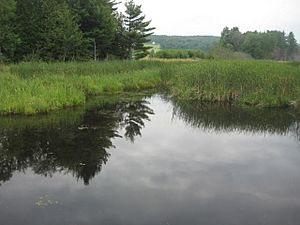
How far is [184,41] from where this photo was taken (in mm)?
119438

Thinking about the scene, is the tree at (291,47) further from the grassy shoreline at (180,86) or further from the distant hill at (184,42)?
the grassy shoreline at (180,86)

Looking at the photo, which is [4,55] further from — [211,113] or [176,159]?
[176,159]

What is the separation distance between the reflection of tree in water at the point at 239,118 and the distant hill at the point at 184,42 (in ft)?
316

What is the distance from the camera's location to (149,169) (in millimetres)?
6980

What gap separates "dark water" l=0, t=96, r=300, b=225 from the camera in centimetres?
514

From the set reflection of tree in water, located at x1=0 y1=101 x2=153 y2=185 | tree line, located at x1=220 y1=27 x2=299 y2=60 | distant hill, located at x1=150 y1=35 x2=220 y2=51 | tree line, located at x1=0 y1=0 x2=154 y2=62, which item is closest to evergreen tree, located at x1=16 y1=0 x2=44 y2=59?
tree line, located at x1=0 y1=0 x2=154 y2=62

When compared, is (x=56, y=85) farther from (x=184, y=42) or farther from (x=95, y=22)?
(x=184, y=42)

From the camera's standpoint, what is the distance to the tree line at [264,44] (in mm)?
75562

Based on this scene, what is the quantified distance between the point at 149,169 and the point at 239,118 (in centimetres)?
552

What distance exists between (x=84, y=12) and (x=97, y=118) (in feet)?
69.4

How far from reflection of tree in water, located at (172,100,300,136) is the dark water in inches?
1.3

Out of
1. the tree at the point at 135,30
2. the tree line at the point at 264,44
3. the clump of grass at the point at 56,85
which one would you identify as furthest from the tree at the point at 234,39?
the clump of grass at the point at 56,85

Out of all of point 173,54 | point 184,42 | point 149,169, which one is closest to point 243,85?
point 149,169

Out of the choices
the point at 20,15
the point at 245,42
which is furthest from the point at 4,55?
the point at 245,42
